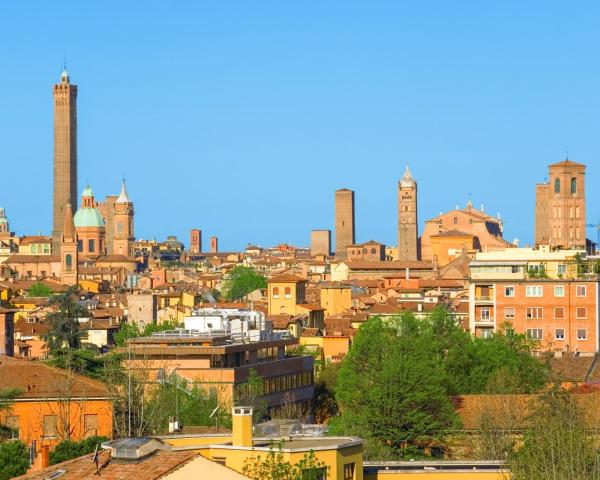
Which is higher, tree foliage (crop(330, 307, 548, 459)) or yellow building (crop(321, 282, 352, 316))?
yellow building (crop(321, 282, 352, 316))

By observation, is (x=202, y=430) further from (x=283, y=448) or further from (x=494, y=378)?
(x=494, y=378)

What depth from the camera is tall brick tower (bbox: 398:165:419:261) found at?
188500 millimetres

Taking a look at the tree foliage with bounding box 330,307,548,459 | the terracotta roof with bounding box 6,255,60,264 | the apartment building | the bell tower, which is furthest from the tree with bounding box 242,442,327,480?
the terracotta roof with bounding box 6,255,60,264

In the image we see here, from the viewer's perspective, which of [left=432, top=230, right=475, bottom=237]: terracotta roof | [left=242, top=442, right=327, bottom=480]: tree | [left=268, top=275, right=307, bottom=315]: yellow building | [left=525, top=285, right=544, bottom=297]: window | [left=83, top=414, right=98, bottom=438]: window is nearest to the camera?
[left=242, top=442, right=327, bottom=480]: tree

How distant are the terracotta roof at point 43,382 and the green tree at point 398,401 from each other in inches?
184

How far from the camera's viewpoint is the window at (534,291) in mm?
68438

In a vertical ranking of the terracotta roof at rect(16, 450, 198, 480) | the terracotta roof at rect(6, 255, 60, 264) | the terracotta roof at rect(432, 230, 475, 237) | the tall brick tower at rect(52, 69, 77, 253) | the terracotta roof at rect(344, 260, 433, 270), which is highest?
the tall brick tower at rect(52, 69, 77, 253)

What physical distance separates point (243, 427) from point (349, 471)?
4.60 ft

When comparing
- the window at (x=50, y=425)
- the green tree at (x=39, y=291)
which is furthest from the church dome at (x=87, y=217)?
the window at (x=50, y=425)

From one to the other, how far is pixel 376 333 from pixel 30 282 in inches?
3429

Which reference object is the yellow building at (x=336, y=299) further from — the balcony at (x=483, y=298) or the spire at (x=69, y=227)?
the spire at (x=69, y=227)

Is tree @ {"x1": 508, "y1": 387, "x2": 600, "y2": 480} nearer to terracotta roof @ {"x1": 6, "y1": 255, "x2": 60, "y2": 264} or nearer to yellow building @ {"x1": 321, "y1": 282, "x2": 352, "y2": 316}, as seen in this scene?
yellow building @ {"x1": 321, "y1": 282, "x2": 352, "y2": 316}

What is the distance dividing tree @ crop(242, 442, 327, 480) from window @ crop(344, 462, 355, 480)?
0.88 metres

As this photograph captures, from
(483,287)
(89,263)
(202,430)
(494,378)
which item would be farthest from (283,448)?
(89,263)
